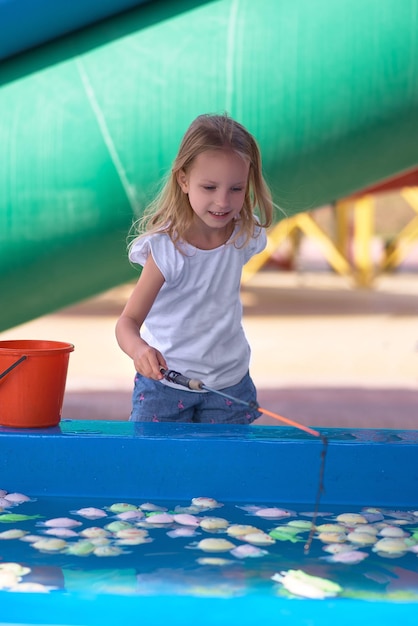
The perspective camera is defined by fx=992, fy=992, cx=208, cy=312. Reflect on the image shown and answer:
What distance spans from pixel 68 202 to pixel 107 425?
0.74 metres

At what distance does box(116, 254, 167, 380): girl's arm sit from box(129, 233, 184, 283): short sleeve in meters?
0.01

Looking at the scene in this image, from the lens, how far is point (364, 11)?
214cm

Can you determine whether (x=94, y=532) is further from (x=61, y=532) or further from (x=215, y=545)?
(x=215, y=545)

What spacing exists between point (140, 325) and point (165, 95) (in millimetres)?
683

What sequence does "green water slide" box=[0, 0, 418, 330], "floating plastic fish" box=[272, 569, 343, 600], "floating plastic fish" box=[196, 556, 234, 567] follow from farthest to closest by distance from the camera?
"green water slide" box=[0, 0, 418, 330] → "floating plastic fish" box=[196, 556, 234, 567] → "floating plastic fish" box=[272, 569, 343, 600]

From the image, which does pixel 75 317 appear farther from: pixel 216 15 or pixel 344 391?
pixel 216 15

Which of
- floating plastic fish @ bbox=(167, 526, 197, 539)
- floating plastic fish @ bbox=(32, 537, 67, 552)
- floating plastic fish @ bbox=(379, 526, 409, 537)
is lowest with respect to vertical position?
floating plastic fish @ bbox=(32, 537, 67, 552)

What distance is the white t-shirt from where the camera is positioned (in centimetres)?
183

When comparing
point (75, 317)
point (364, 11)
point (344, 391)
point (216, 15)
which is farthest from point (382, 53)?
point (75, 317)

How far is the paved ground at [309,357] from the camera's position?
334 centimetres

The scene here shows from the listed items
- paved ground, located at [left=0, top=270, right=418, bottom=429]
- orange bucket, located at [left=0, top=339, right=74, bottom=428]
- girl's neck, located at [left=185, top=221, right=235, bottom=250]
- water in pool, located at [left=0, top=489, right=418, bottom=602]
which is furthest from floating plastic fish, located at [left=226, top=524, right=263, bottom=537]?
paved ground, located at [left=0, top=270, right=418, bottom=429]

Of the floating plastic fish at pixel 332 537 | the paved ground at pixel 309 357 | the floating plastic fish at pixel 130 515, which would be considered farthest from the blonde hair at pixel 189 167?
the paved ground at pixel 309 357

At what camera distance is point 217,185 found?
5.47 feet

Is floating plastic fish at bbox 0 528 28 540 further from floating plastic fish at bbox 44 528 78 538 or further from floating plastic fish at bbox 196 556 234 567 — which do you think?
floating plastic fish at bbox 196 556 234 567
